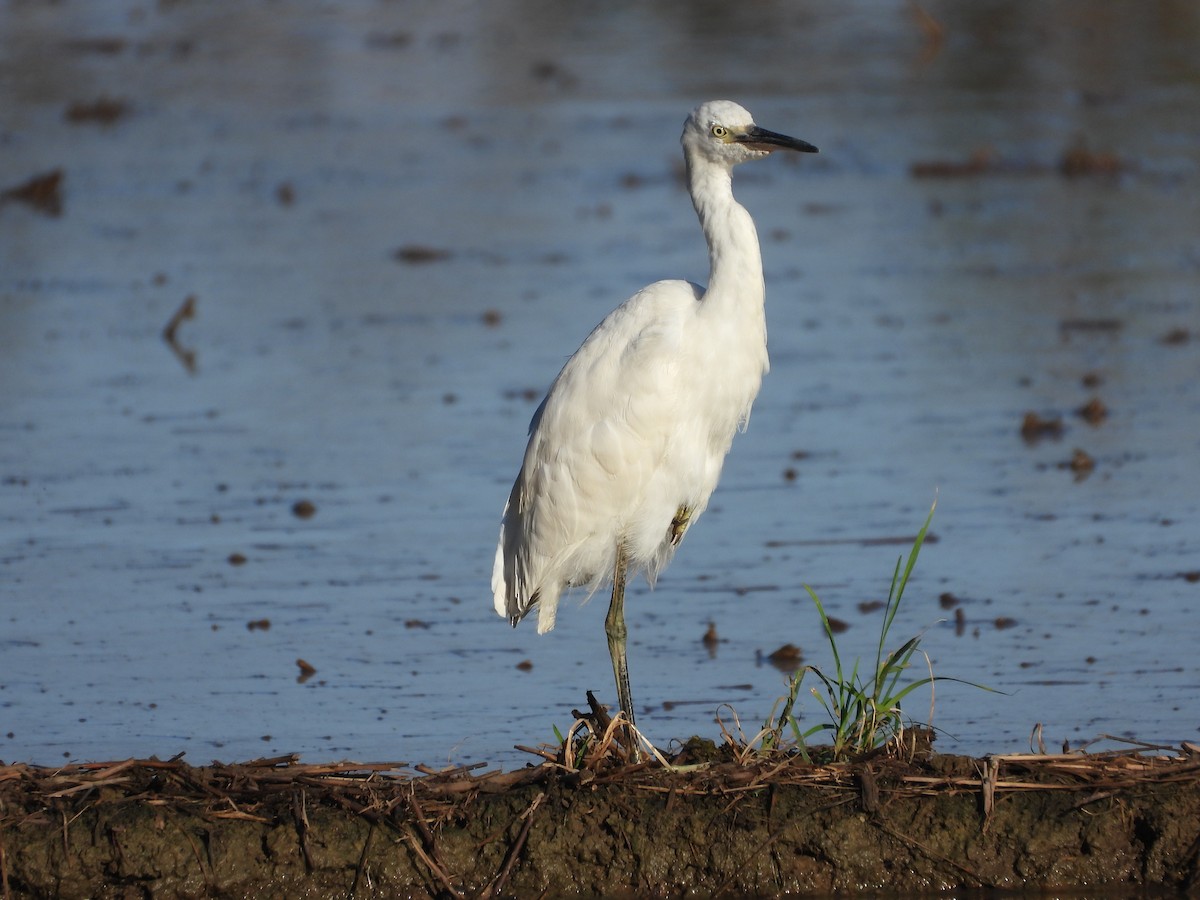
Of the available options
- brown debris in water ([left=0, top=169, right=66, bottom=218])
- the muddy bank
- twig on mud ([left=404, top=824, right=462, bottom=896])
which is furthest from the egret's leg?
brown debris in water ([left=0, top=169, right=66, bottom=218])

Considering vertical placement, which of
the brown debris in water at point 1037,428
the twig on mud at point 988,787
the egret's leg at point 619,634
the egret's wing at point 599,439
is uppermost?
the brown debris in water at point 1037,428

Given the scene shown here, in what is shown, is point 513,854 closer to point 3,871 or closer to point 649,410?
point 3,871

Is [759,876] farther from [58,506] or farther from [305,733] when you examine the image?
[58,506]

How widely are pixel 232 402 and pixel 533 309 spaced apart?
2651mm

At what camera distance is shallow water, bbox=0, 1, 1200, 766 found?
272 inches

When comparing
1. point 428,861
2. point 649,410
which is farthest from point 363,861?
point 649,410

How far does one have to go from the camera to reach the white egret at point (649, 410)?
6.20 metres

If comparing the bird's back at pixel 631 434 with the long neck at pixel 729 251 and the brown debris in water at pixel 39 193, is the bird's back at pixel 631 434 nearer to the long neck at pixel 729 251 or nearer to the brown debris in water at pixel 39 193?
the long neck at pixel 729 251

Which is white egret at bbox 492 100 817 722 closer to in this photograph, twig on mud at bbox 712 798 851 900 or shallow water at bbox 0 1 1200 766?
shallow water at bbox 0 1 1200 766

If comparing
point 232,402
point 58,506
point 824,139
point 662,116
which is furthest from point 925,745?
point 662,116

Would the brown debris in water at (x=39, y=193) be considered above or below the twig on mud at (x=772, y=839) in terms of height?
above

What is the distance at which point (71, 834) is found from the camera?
5297 mm

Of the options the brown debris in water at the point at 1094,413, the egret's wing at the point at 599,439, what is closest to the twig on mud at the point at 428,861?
the egret's wing at the point at 599,439

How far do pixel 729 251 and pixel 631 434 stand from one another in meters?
0.65
